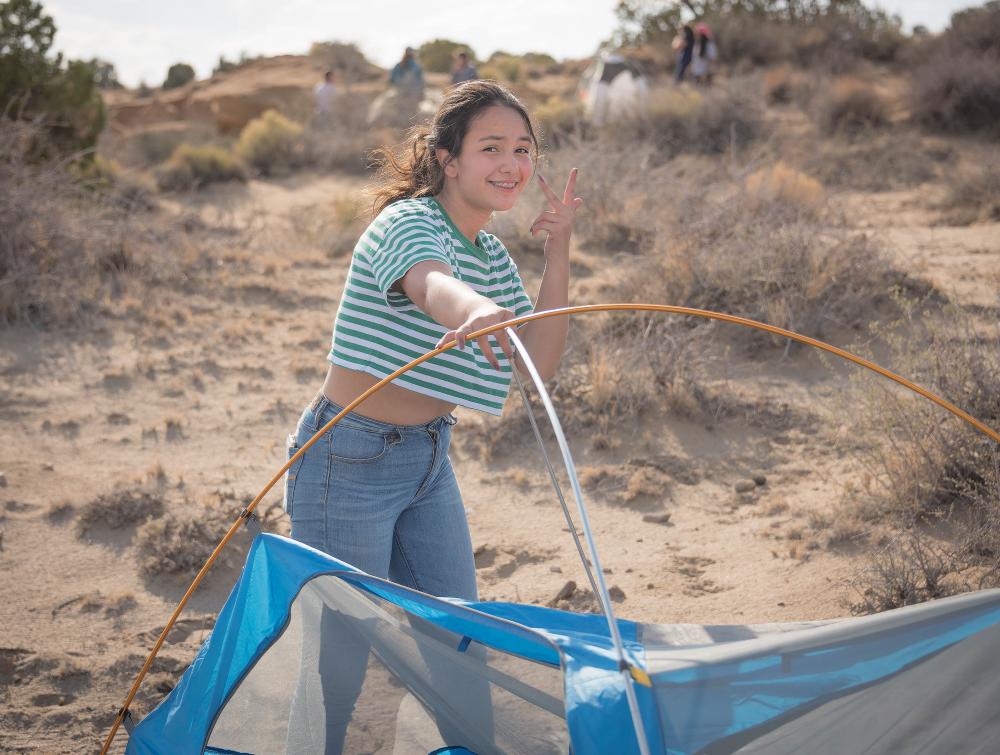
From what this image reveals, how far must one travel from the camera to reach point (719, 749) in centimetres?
159

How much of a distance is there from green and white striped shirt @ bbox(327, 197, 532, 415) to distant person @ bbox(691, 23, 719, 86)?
49.3 ft

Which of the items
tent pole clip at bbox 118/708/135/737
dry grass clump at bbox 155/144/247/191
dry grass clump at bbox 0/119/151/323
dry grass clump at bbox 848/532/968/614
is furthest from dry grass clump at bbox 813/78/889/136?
tent pole clip at bbox 118/708/135/737

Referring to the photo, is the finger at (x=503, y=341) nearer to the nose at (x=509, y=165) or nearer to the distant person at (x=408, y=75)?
the nose at (x=509, y=165)

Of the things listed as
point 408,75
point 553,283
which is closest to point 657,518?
point 553,283

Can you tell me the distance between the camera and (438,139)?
230 centimetres

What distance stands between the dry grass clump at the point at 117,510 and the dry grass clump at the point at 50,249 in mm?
3086

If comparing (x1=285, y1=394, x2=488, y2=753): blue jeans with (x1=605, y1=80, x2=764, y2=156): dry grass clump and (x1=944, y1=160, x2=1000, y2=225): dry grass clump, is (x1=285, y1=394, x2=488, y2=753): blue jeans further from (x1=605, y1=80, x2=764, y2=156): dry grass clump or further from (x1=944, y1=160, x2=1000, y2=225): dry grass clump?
(x1=605, y1=80, x2=764, y2=156): dry grass clump

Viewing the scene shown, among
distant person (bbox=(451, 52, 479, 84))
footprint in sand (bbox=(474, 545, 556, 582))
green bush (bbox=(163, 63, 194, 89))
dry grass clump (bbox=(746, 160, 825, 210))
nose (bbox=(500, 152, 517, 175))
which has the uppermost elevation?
green bush (bbox=(163, 63, 194, 89))

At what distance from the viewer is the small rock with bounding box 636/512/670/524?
4384 millimetres

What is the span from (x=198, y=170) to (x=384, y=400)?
13703 millimetres

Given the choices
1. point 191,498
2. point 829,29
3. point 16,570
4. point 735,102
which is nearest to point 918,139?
point 735,102

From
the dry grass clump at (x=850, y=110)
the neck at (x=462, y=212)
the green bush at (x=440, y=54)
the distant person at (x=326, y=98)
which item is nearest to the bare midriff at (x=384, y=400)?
the neck at (x=462, y=212)

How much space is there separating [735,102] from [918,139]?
225 cm

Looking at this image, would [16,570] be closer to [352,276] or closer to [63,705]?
[63,705]
